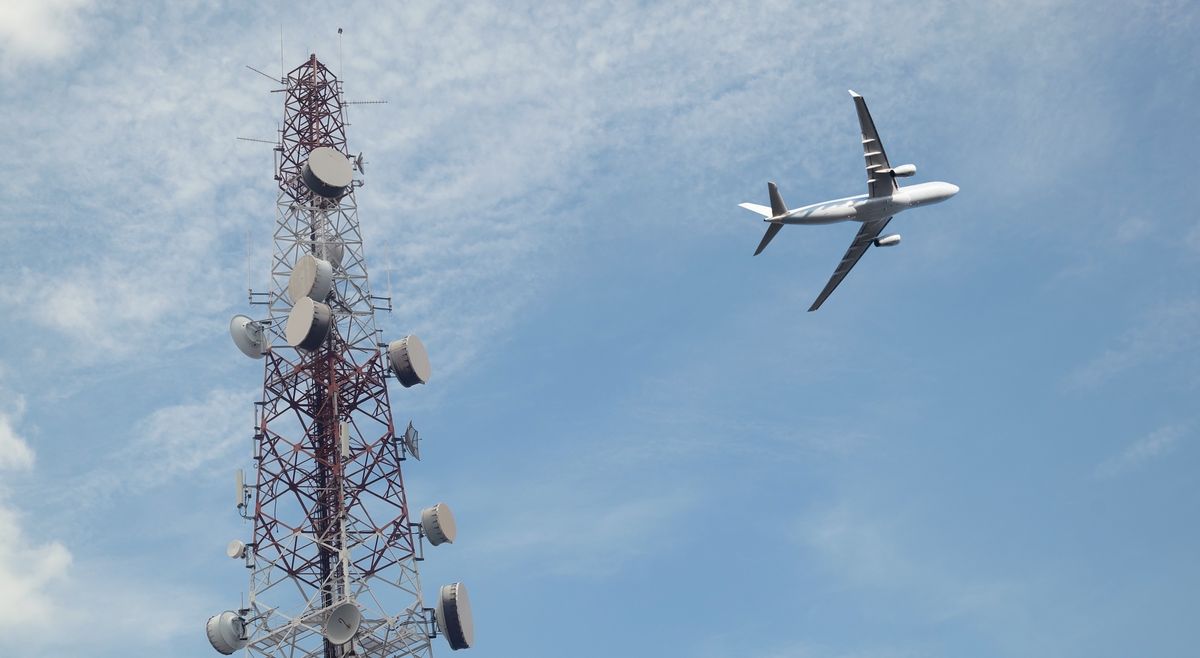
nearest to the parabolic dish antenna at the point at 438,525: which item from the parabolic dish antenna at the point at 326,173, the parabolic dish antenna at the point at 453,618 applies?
the parabolic dish antenna at the point at 453,618

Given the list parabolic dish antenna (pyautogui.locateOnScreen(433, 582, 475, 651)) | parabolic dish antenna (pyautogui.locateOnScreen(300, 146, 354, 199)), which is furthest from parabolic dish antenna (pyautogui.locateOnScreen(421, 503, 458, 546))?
parabolic dish antenna (pyautogui.locateOnScreen(300, 146, 354, 199))

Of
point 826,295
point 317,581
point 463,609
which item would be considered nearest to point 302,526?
point 317,581

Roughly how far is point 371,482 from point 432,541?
288 inches

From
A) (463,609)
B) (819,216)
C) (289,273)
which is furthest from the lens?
(289,273)

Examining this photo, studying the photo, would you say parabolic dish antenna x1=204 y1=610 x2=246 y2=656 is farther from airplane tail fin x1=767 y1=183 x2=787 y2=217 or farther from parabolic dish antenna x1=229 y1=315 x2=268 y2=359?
airplane tail fin x1=767 y1=183 x2=787 y2=217

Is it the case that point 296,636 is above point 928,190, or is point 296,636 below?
below

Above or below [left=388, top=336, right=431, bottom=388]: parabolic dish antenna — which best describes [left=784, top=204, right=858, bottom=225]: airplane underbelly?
below

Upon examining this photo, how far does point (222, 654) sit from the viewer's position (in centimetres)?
14750

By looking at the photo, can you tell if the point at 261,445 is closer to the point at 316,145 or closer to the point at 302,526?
the point at 302,526

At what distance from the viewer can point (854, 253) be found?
495 ft

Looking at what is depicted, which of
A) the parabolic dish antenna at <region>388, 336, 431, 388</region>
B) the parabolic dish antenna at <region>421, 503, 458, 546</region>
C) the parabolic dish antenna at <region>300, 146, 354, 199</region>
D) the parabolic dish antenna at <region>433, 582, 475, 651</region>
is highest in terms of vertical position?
the parabolic dish antenna at <region>300, 146, 354, 199</region>

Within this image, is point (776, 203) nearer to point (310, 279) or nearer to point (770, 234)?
point (770, 234)

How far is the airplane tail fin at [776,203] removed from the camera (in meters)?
140

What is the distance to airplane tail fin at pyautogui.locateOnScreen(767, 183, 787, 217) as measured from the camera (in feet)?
459
